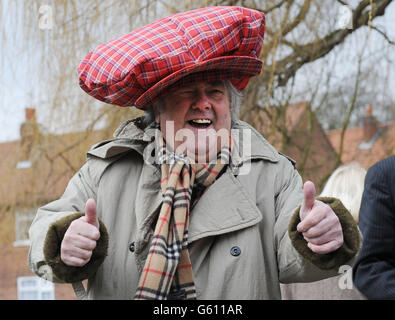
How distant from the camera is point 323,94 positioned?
4.36 meters

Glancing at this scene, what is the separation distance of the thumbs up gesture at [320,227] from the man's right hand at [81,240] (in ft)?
1.82

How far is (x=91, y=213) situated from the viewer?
1589mm


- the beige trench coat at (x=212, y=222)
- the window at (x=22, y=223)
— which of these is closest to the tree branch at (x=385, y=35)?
the beige trench coat at (x=212, y=222)

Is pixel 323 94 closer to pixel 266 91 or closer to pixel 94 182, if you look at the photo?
pixel 266 91

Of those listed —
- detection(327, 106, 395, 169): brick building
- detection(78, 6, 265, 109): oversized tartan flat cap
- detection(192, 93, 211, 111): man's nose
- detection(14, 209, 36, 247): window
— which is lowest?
detection(14, 209, 36, 247): window

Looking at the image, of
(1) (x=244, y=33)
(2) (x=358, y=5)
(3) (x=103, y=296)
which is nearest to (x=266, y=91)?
(2) (x=358, y=5)

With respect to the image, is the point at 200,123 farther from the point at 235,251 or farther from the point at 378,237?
the point at 378,237

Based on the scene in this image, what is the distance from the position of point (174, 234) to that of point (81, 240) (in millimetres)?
274

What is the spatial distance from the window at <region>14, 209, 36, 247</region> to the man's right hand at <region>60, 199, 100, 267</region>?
9.40ft

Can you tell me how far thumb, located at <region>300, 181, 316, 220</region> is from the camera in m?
1.50

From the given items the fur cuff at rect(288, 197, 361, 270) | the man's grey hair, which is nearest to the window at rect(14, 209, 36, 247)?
the man's grey hair

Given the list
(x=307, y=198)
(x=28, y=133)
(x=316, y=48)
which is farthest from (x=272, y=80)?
(x=307, y=198)

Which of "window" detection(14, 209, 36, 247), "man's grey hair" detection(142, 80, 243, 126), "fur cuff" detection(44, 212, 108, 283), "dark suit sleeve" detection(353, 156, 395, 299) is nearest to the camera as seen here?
"fur cuff" detection(44, 212, 108, 283)

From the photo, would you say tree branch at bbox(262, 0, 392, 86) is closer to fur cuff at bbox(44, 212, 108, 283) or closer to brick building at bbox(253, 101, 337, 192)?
brick building at bbox(253, 101, 337, 192)
